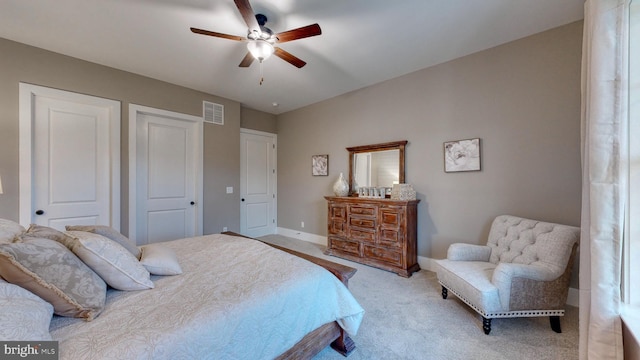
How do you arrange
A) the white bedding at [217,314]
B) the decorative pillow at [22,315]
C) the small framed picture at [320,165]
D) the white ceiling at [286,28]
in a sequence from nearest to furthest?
the decorative pillow at [22,315] → the white bedding at [217,314] → the white ceiling at [286,28] → the small framed picture at [320,165]

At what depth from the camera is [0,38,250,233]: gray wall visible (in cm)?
262

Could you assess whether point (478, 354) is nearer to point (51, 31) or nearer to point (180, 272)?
point (180, 272)

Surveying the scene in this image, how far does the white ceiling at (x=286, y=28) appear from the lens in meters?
2.12

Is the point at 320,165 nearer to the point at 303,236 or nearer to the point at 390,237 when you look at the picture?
the point at 303,236

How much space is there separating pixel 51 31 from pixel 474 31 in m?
4.34

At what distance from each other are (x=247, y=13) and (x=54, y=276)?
1.94 m

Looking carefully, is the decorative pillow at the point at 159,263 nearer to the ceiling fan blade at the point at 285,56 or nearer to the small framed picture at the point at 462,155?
the ceiling fan blade at the point at 285,56

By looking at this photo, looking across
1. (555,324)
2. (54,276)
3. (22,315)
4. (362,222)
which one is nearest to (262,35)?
(54,276)

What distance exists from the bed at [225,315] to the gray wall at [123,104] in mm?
2488

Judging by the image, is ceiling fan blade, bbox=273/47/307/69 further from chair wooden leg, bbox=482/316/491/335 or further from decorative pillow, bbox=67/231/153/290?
chair wooden leg, bbox=482/316/491/335

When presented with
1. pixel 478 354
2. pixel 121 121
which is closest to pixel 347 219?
pixel 478 354

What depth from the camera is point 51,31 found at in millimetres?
2461

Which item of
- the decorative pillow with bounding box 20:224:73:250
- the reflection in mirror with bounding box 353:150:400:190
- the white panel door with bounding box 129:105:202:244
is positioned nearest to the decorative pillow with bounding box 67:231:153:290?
the decorative pillow with bounding box 20:224:73:250

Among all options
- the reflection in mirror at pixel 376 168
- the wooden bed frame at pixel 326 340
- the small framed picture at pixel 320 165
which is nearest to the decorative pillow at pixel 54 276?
the wooden bed frame at pixel 326 340
